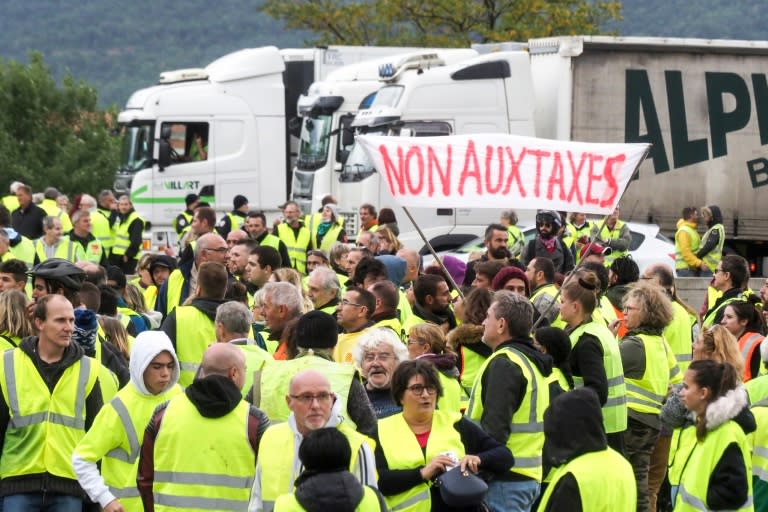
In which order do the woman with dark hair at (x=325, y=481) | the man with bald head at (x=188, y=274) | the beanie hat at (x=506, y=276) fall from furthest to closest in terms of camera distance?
the man with bald head at (x=188, y=274) < the beanie hat at (x=506, y=276) < the woman with dark hair at (x=325, y=481)

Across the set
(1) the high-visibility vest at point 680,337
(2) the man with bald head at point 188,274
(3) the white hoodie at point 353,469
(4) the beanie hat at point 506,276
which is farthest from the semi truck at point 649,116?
(3) the white hoodie at point 353,469

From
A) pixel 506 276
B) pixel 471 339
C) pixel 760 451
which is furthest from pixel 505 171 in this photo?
pixel 760 451

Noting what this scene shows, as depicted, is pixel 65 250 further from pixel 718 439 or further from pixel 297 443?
pixel 718 439

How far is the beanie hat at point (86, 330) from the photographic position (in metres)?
7.78

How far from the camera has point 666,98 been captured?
2275 centimetres

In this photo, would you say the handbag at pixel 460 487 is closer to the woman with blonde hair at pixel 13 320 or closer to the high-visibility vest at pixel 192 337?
the woman with blonde hair at pixel 13 320

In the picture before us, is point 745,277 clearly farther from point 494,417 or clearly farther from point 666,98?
point 666,98

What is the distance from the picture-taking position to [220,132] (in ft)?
89.2

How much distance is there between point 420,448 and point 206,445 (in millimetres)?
936

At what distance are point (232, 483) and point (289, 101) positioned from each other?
22.0 m

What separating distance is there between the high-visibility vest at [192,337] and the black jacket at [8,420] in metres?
1.58

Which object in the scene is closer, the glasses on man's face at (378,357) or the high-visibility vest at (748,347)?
the glasses on man's face at (378,357)

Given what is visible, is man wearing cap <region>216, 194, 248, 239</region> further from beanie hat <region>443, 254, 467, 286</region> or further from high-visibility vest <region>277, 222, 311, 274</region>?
beanie hat <region>443, 254, 467, 286</region>

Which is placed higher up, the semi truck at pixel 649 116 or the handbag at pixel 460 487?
the semi truck at pixel 649 116
